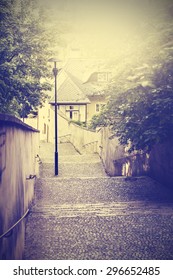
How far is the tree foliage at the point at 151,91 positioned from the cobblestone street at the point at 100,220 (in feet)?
4.75

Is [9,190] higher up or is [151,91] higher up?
[151,91]

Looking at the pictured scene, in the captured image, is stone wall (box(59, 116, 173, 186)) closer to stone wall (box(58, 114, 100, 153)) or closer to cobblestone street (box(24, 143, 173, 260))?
cobblestone street (box(24, 143, 173, 260))

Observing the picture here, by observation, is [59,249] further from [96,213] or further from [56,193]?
[56,193]

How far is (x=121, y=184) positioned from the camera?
354 inches

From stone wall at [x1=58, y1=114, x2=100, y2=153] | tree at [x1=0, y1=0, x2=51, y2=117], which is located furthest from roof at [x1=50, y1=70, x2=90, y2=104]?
tree at [x1=0, y1=0, x2=51, y2=117]

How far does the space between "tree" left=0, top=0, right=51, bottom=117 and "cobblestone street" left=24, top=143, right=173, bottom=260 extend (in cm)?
347

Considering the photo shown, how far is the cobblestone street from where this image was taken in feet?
15.5

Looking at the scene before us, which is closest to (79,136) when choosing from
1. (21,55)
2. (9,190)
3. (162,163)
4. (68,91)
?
(68,91)

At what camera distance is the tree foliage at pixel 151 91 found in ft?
21.5

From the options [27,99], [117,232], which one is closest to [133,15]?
[117,232]

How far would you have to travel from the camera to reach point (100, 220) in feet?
19.3

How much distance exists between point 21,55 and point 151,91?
6969 mm

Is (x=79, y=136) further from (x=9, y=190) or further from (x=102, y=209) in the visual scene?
(x=9, y=190)
